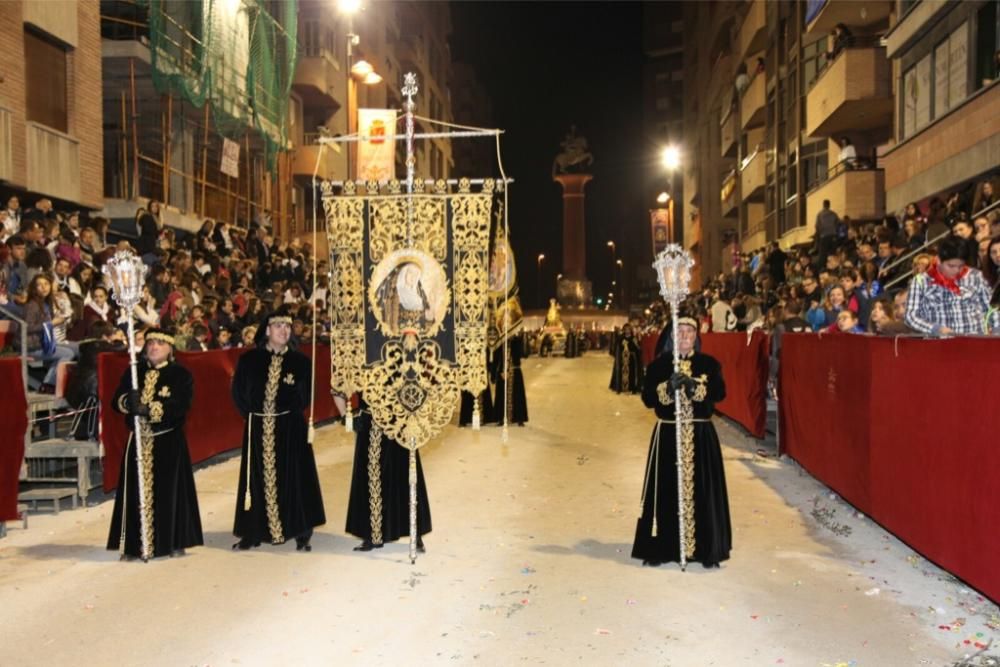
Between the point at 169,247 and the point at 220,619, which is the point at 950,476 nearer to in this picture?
the point at 220,619

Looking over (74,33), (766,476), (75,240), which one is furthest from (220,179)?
A: (766,476)

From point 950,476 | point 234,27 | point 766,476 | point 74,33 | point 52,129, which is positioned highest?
point 234,27

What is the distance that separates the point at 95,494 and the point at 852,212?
20.7 meters

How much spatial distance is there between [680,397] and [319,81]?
3141 cm

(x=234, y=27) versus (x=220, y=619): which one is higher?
(x=234, y=27)

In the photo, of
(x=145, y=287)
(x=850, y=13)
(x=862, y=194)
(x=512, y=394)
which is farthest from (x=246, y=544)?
(x=850, y=13)

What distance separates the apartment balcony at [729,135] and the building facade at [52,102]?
34207 millimetres

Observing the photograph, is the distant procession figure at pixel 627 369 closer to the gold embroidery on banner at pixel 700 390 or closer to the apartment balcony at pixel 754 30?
the apartment balcony at pixel 754 30

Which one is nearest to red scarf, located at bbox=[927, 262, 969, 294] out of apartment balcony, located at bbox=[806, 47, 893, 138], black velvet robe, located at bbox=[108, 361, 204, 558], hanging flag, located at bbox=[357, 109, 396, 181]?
black velvet robe, located at bbox=[108, 361, 204, 558]

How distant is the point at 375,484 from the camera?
8.25 meters

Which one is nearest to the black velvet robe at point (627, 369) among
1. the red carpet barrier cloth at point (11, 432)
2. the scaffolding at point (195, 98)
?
the scaffolding at point (195, 98)

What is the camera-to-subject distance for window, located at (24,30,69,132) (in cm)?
1891

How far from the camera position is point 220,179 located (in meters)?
28.9

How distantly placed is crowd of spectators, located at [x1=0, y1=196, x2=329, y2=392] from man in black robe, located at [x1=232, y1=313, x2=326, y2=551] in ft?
1.62
